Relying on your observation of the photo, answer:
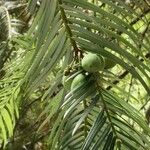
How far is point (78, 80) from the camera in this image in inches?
34.2

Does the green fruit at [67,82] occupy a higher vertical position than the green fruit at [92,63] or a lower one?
lower

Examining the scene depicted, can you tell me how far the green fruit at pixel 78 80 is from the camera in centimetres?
87

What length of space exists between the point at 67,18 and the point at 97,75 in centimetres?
13

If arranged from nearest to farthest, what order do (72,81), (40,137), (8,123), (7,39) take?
1. (72,81)
2. (8,123)
3. (7,39)
4. (40,137)

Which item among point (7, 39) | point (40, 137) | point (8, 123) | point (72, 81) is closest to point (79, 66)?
point (72, 81)

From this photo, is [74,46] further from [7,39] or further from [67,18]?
[7,39]

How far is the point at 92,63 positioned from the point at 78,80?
6cm

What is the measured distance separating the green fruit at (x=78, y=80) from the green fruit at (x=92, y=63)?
0.02 metres

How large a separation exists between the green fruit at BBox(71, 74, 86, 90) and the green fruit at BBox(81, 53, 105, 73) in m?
0.02

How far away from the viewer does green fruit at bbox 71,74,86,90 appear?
2.85 ft

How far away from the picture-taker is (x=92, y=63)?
2.71 ft

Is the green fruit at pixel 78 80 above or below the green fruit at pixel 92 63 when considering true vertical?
below

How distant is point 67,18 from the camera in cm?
93

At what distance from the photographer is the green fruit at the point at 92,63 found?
830mm
